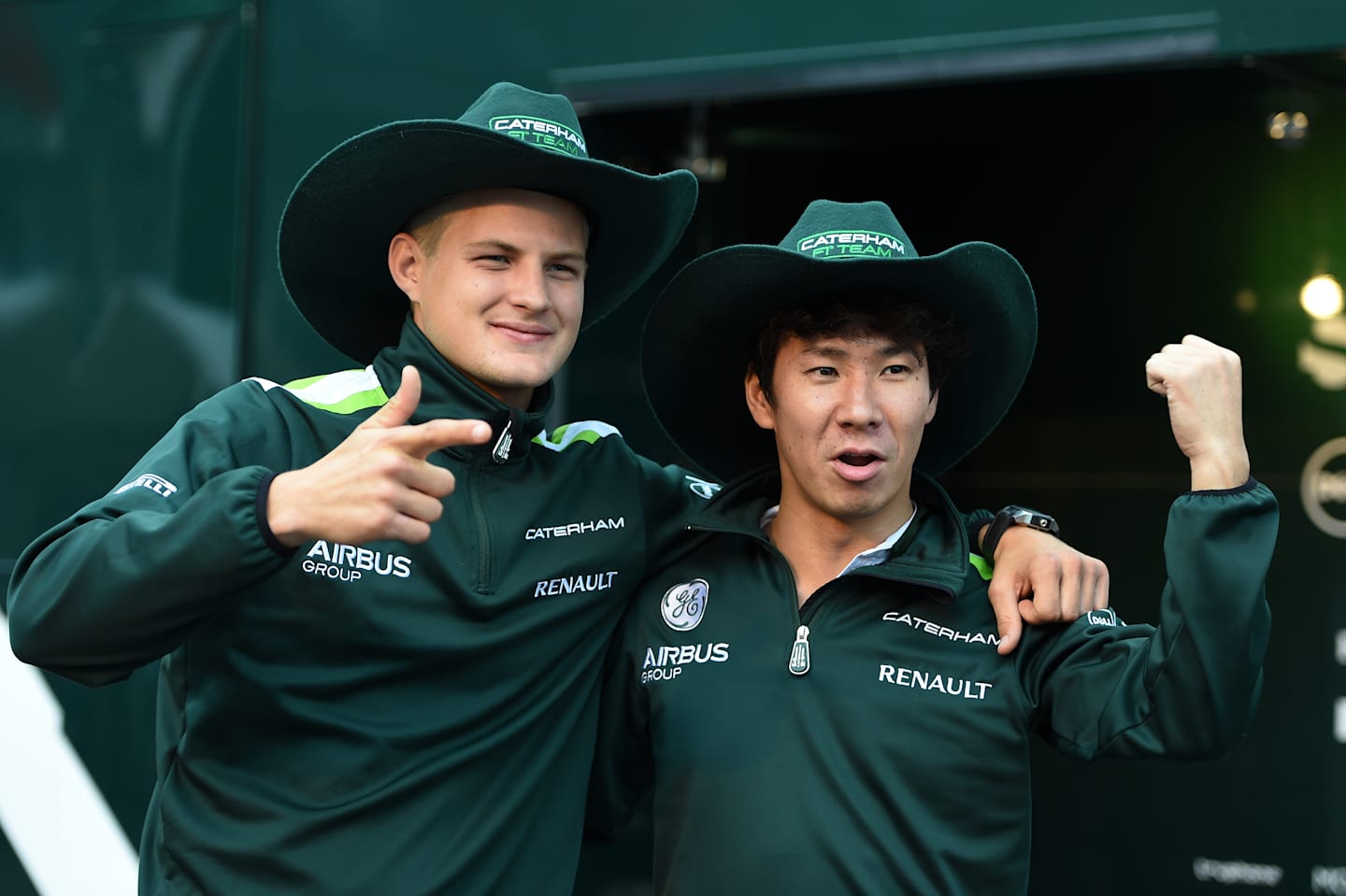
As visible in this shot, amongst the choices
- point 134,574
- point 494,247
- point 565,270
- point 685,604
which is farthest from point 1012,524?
point 134,574

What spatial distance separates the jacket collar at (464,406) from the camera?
2.16m

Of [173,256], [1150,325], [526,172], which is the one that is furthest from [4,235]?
[1150,325]

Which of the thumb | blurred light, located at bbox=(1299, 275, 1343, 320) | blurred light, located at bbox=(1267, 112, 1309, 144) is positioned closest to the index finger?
the thumb

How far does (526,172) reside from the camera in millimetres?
2209

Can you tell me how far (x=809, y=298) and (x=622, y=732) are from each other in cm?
74

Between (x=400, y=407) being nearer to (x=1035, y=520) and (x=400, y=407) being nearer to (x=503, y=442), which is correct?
(x=503, y=442)

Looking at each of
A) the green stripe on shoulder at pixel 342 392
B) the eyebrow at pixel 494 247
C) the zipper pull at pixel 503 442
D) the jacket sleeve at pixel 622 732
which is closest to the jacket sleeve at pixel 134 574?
the green stripe on shoulder at pixel 342 392

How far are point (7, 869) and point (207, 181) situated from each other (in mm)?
1606

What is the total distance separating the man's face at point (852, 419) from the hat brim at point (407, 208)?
0.39 meters

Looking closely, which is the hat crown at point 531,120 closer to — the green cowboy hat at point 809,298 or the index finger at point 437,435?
the green cowboy hat at point 809,298

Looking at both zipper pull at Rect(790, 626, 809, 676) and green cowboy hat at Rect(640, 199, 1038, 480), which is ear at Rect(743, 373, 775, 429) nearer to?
green cowboy hat at Rect(640, 199, 1038, 480)

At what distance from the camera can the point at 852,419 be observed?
2.14 m

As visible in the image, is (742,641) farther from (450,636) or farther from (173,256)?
(173,256)

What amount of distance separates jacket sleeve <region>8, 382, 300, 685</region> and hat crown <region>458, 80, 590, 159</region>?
0.75 meters
